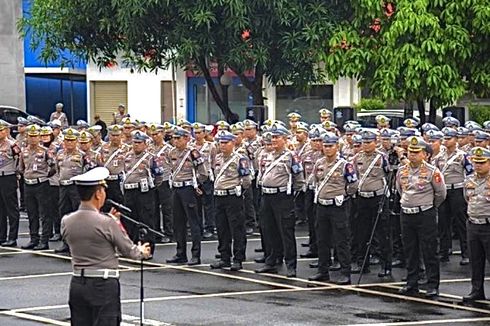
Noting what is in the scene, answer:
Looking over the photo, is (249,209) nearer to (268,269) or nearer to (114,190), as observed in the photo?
(114,190)

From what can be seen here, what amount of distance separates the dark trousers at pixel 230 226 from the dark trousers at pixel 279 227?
0.36 meters

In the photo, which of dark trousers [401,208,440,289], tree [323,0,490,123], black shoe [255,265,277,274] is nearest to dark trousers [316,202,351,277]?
black shoe [255,265,277,274]

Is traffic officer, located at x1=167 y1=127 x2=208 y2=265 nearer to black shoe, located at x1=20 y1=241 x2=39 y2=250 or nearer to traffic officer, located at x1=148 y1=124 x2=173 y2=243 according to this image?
traffic officer, located at x1=148 y1=124 x2=173 y2=243

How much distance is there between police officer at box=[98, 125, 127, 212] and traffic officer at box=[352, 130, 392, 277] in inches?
167

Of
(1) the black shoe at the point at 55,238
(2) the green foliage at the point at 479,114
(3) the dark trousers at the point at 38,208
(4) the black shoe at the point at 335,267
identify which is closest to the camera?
(4) the black shoe at the point at 335,267

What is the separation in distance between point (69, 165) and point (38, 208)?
1.31 m

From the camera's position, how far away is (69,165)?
1731 cm

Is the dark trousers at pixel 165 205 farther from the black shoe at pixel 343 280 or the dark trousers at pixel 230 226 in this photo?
the black shoe at pixel 343 280

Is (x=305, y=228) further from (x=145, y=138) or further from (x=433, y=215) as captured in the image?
(x=433, y=215)

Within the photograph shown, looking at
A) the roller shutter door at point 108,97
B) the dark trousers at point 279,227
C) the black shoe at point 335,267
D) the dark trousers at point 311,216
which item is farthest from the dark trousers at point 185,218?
the roller shutter door at point 108,97

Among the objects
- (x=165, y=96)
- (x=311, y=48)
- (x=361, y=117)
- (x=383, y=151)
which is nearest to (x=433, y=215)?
(x=383, y=151)

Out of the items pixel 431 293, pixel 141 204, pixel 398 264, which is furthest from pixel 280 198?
pixel 141 204

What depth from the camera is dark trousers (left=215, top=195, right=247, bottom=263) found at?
51.3 ft

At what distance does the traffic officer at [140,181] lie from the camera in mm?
17016
